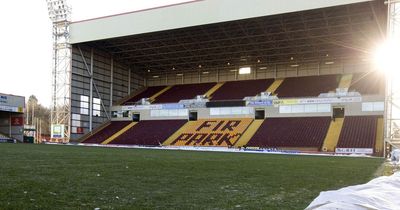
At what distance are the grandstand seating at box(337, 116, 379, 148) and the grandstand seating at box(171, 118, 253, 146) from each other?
9586 mm

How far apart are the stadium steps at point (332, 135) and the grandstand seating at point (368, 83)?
13.5 ft

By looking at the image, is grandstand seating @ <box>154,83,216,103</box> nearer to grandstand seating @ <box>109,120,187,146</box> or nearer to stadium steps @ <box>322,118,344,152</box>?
grandstand seating @ <box>109,120,187,146</box>

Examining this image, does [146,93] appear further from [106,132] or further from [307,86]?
[307,86]

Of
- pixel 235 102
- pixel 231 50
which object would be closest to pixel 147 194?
pixel 235 102

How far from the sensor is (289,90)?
4353cm

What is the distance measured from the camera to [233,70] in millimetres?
52062

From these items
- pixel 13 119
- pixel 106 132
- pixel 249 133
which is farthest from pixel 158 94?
pixel 249 133

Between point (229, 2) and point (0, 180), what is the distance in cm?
3127

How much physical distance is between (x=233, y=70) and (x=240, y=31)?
42.8 ft

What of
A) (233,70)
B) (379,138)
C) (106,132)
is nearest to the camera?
(379,138)

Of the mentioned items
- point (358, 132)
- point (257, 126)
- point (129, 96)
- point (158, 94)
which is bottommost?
point (358, 132)

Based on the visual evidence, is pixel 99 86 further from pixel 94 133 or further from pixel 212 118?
pixel 212 118

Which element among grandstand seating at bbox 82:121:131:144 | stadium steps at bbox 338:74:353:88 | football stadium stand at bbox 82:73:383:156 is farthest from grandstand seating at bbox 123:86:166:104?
stadium steps at bbox 338:74:353:88

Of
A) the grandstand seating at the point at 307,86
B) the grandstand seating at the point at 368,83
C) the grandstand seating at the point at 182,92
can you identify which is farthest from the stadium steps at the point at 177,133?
the grandstand seating at the point at 368,83
